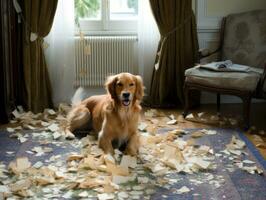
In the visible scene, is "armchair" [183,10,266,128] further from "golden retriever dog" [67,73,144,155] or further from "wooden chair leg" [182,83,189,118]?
"golden retriever dog" [67,73,144,155]

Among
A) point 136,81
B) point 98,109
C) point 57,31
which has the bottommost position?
point 98,109

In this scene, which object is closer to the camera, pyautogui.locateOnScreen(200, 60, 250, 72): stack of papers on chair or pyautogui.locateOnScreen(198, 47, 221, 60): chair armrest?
pyautogui.locateOnScreen(200, 60, 250, 72): stack of papers on chair

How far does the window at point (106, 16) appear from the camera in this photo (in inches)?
176

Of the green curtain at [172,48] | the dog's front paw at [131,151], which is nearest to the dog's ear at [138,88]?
the dog's front paw at [131,151]

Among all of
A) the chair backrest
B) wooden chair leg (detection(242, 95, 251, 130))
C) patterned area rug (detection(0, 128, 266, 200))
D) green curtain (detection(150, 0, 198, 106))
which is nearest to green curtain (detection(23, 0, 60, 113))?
patterned area rug (detection(0, 128, 266, 200))

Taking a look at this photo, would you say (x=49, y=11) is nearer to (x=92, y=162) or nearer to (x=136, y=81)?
(x=136, y=81)

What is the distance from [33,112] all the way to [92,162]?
1.55 m

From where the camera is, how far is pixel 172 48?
431cm

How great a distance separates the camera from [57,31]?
4.29 metres

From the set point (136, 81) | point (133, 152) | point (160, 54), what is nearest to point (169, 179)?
point (133, 152)

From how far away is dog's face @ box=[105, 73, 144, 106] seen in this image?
302 cm

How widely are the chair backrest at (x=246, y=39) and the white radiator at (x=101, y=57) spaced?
3.11 ft

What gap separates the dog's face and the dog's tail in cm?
129

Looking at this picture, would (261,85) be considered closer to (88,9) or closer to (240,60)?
(240,60)
